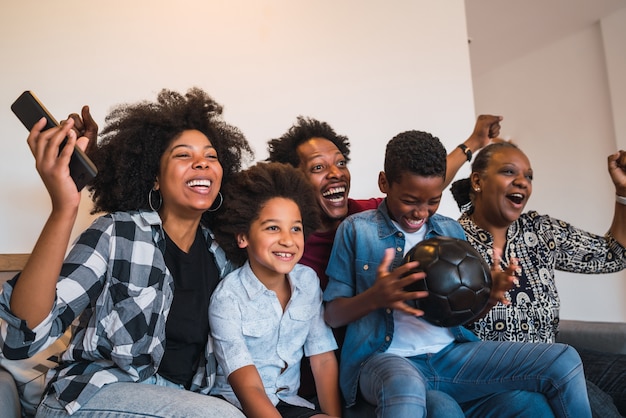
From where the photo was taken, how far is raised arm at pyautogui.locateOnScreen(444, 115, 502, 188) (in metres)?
2.41

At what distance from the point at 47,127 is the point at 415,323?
1.22 meters

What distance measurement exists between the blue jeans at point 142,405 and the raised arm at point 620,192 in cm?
169

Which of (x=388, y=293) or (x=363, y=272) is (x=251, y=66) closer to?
(x=363, y=272)

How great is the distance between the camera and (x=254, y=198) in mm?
1815

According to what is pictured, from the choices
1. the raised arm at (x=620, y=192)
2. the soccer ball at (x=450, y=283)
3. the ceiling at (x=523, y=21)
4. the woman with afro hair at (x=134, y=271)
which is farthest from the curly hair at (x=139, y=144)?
the ceiling at (x=523, y=21)

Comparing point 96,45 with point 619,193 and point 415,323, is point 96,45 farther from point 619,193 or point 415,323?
point 619,193

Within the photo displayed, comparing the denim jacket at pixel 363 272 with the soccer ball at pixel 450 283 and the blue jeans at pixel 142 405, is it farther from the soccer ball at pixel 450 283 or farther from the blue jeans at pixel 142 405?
the blue jeans at pixel 142 405

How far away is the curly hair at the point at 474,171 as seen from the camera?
2.20 meters

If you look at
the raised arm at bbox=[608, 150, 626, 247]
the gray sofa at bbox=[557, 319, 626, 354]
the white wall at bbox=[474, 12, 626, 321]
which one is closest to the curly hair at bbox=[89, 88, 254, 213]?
the raised arm at bbox=[608, 150, 626, 247]

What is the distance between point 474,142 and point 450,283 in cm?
124

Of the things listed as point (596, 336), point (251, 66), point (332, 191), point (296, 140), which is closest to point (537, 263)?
point (596, 336)

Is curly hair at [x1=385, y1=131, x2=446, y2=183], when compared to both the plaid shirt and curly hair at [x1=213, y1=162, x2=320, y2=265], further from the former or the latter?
the plaid shirt

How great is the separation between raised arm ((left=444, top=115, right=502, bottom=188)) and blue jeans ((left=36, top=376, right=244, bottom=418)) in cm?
148

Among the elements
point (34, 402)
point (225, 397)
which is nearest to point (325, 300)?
point (225, 397)
